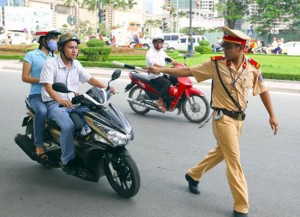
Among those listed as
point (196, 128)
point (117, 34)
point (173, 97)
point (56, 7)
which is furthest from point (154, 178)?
point (56, 7)

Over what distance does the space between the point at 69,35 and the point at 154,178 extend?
179cm

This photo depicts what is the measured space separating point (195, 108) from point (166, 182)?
331 cm

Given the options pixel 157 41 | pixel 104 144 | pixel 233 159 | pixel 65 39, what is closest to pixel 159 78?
pixel 157 41

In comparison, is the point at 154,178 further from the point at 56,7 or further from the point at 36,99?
the point at 56,7

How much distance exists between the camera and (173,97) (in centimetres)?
794

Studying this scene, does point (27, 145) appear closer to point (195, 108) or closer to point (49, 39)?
point (49, 39)

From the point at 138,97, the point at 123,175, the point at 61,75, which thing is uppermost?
the point at 61,75

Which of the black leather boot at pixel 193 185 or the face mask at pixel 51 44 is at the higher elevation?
the face mask at pixel 51 44

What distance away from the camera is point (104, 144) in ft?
12.9

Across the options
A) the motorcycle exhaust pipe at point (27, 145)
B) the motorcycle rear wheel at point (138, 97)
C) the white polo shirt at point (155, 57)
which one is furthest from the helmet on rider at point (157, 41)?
the motorcycle exhaust pipe at point (27, 145)

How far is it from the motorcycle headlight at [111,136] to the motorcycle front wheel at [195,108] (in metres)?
4.03

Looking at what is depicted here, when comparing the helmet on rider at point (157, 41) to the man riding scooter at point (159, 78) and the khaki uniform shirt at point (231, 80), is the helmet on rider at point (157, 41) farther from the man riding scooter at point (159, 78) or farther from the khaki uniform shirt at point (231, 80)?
the khaki uniform shirt at point (231, 80)

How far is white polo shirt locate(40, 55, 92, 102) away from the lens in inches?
170

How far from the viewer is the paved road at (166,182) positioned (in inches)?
155
